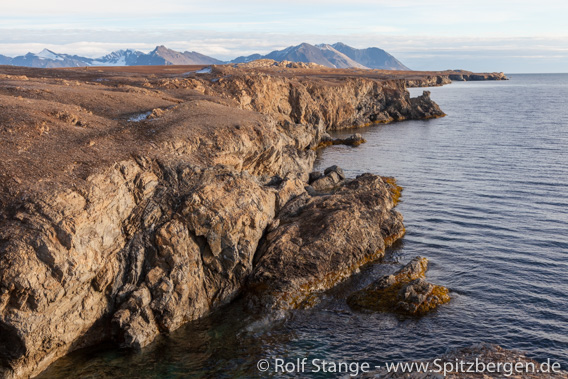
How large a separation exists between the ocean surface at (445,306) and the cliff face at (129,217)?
59.3 inches

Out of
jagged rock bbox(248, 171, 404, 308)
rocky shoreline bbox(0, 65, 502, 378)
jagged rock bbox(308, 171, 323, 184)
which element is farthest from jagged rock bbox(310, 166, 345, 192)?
jagged rock bbox(248, 171, 404, 308)

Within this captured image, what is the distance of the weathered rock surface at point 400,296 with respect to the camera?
25734 mm

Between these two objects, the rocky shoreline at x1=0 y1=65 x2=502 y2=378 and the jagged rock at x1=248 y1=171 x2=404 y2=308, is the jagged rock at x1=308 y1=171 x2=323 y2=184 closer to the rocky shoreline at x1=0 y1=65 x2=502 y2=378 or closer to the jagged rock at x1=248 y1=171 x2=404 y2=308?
the rocky shoreline at x1=0 y1=65 x2=502 y2=378

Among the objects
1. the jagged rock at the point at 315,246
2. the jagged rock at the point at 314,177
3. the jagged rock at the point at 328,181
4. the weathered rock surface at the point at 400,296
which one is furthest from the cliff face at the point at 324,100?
the weathered rock surface at the point at 400,296

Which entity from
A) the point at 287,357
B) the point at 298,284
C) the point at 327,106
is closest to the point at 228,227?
the point at 298,284

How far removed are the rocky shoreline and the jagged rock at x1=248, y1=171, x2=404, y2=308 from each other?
0.28 ft

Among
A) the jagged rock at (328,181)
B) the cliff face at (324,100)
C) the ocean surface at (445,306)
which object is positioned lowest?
the ocean surface at (445,306)

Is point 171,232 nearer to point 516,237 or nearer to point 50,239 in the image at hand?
point 50,239

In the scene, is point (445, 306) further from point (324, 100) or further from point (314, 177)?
point (324, 100)

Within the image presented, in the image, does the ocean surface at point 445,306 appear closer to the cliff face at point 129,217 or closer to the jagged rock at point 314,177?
the cliff face at point 129,217

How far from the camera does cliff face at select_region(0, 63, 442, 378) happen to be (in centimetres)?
2053

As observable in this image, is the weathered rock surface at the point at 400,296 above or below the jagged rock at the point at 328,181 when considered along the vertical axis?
below

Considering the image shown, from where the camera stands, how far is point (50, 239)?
20766 mm

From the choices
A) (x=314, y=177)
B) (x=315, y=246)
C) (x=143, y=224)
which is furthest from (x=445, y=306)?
(x=314, y=177)
